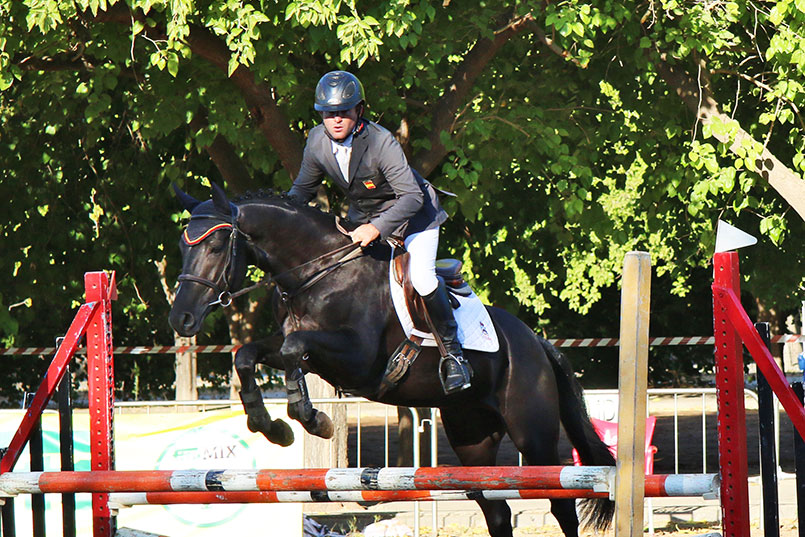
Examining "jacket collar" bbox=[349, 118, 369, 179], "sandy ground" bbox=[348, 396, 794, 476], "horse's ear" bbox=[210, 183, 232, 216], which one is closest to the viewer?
"horse's ear" bbox=[210, 183, 232, 216]

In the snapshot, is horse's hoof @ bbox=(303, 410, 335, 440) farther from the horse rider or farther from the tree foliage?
the tree foliage

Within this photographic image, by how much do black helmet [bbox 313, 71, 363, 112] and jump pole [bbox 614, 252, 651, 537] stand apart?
6.11ft

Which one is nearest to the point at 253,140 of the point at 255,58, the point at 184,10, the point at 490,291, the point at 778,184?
the point at 255,58

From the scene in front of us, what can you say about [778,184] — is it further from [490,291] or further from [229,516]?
[229,516]

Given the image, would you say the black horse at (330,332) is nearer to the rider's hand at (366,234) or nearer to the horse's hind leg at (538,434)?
the horse's hind leg at (538,434)

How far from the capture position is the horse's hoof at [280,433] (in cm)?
509

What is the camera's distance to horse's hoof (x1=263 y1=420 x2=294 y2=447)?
5.09 meters

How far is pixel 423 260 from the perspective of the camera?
5344mm

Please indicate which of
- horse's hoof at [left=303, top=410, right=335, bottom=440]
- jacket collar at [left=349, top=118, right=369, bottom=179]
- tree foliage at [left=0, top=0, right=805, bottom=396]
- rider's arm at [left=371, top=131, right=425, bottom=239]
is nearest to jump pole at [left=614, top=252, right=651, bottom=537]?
rider's arm at [left=371, top=131, right=425, bottom=239]

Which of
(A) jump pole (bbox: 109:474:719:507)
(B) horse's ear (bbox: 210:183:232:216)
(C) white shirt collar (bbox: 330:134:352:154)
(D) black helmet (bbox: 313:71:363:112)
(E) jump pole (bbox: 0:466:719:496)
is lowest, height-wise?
(A) jump pole (bbox: 109:474:719:507)

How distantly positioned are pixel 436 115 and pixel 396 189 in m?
5.13

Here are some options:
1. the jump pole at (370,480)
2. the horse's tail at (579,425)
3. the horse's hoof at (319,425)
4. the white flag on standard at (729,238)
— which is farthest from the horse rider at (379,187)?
the white flag on standard at (729,238)

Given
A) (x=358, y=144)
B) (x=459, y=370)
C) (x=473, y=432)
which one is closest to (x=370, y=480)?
(x=459, y=370)

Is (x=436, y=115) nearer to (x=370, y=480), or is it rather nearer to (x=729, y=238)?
(x=729, y=238)
